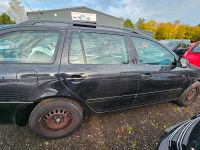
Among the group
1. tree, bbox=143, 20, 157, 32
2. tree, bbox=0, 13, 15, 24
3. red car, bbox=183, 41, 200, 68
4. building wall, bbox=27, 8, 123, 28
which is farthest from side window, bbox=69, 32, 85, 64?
tree, bbox=143, 20, 157, 32

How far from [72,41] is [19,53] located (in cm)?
72

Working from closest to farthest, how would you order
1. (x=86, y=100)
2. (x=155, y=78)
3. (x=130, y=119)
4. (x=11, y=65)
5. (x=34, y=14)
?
(x=11, y=65) < (x=86, y=100) < (x=155, y=78) < (x=130, y=119) < (x=34, y=14)

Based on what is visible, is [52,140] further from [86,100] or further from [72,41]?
[72,41]

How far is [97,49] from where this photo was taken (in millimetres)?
2500

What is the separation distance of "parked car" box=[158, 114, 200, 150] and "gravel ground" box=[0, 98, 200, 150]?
0.84 metres

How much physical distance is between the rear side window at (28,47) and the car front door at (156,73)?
1366 millimetres

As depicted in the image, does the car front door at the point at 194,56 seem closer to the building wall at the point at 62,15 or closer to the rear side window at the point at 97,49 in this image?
the rear side window at the point at 97,49

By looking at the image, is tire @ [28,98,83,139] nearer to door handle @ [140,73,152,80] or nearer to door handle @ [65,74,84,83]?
door handle @ [65,74,84,83]

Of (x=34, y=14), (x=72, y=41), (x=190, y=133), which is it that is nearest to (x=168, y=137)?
(x=190, y=133)

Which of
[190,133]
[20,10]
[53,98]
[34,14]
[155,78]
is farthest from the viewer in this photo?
[20,10]

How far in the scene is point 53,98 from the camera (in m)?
2.32

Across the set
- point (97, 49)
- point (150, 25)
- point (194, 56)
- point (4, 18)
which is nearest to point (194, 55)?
point (194, 56)

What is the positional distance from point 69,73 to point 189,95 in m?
2.80

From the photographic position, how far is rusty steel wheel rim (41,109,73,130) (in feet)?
7.79
